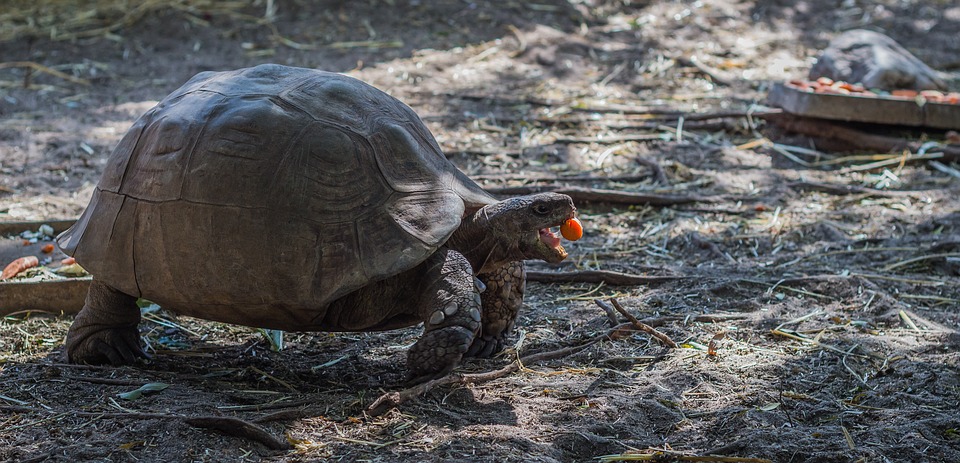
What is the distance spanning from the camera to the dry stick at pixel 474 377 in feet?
10.3

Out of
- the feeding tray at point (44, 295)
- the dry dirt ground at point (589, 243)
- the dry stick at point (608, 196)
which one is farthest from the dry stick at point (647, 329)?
the feeding tray at point (44, 295)

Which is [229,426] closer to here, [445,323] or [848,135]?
[445,323]

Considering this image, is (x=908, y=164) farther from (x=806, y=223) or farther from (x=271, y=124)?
(x=271, y=124)

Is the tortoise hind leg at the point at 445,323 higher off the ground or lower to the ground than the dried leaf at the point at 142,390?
higher

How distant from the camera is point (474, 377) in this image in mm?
3416

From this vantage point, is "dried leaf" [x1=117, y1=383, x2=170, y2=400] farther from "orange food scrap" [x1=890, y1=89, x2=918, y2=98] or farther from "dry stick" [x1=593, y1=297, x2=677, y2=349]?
"orange food scrap" [x1=890, y1=89, x2=918, y2=98]

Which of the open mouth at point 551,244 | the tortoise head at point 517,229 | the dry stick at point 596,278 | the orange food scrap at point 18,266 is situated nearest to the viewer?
the tortoise head at point 517,229

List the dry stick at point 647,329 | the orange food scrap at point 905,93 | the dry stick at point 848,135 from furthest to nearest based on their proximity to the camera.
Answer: the orange food scrap at point 905,93 → the dry stick at point 848,135 → the dry stick at point 647,329

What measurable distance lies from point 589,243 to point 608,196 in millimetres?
629

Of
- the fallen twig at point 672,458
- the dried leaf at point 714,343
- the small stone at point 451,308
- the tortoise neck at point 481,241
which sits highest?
the tortoise neck at point 481,241

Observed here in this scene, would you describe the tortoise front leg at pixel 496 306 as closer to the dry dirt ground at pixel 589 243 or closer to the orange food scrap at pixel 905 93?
the dry dirt ground at pixel 589 243

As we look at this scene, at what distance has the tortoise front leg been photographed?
3.82 metres

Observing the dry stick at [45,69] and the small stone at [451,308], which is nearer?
the small stone at [451,308]

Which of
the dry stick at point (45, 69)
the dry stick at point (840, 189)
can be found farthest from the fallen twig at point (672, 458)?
the dry stick at point (45, 69)
